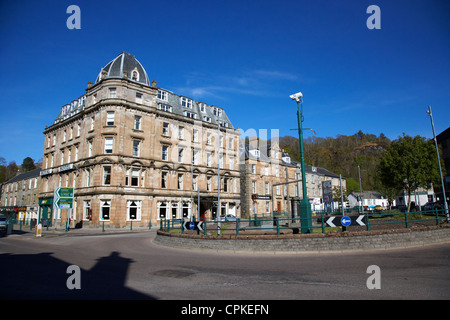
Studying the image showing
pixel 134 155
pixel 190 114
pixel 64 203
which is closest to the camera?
pixel 64 203

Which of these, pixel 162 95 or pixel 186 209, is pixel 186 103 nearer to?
pixel 162 95

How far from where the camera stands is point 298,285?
7363 millimetres

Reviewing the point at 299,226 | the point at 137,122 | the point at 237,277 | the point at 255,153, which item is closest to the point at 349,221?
the point at 237,277

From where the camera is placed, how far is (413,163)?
108 ft

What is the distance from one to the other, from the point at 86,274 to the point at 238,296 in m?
5.55

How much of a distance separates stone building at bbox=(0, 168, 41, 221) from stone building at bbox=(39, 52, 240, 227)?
38.9 ft

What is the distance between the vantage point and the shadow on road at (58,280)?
6.68m

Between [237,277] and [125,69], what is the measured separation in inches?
1496

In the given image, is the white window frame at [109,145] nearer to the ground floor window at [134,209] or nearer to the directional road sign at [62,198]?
the ground floor window at [134,209]

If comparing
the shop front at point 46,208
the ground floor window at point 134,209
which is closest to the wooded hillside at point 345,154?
the ground floor window at point 134,209

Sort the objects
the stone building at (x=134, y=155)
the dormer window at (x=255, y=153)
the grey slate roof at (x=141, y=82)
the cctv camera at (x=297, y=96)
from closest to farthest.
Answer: the cctv camera at (x=297, y=96) → the stone building at (x=134, y=155) → the grey slate roof at (x=141, y=82) → the dormer window at (x=255, y=153)

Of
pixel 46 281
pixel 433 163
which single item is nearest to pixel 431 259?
pixel 46 281
